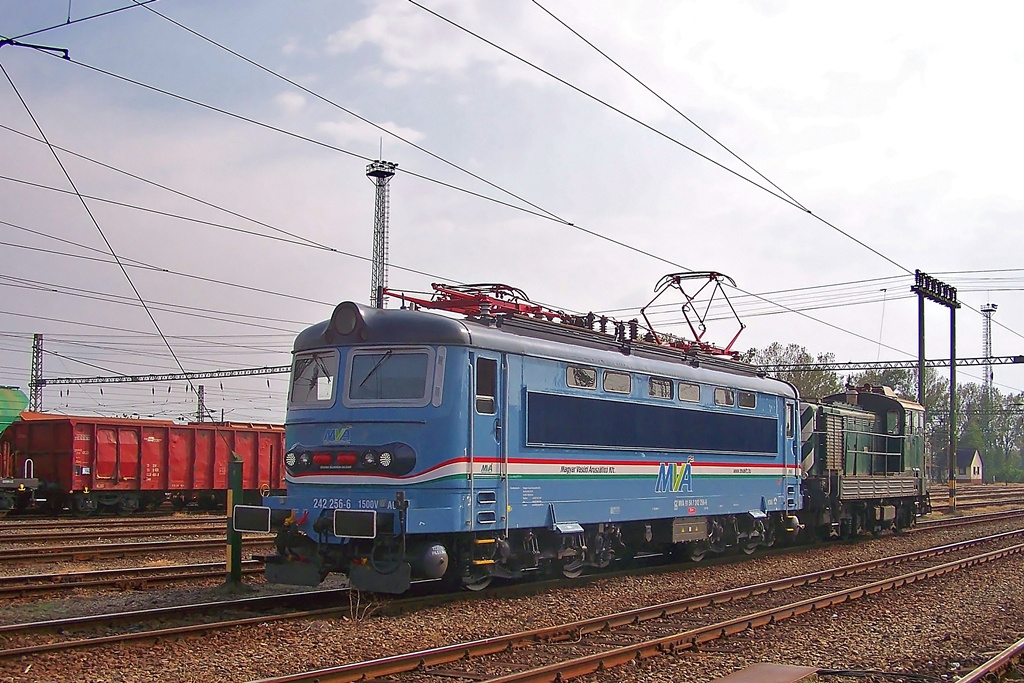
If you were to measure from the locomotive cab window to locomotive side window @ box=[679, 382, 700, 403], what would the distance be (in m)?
5.71

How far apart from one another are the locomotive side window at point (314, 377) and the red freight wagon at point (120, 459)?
1424cm

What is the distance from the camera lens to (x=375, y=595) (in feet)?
42.1

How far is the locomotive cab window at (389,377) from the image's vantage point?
1197cm

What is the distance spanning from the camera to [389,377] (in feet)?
40.0

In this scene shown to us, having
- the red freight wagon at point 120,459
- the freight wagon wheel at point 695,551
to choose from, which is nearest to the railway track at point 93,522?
the red freight wagon at point 120,459

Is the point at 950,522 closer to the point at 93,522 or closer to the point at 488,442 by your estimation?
the point at 488,442

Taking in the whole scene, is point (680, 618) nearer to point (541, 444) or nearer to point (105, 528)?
point (541, 444)

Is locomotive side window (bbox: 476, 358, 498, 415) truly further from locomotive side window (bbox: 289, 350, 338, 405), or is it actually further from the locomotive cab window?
locomotive side window (bbox: 289, 350, 338, 405)

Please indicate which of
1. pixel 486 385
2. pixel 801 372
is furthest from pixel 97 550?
pixel 801 372

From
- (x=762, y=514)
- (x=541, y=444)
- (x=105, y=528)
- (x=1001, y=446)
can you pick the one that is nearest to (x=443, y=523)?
(x=541, y=444)

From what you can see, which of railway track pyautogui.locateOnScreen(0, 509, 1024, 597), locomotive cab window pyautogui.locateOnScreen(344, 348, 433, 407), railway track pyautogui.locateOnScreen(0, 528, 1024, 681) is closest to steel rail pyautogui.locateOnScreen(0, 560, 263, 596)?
railway track pyautogui.locateOnScreen(0, 509, 1024, 597)

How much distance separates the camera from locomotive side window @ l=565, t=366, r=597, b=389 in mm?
13906

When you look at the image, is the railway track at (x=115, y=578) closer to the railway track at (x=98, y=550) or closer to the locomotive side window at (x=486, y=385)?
the railway track at (x=98, y=550)

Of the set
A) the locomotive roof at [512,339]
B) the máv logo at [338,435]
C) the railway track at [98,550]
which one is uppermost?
the locomotive roof at [512,339]
